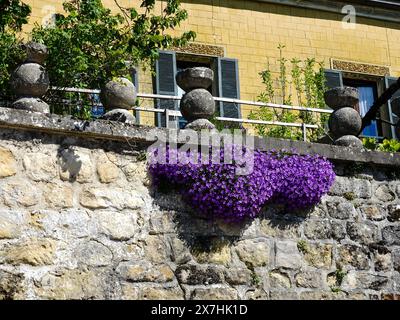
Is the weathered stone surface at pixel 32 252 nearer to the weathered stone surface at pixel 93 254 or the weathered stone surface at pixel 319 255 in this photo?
the weathered stone surface at pixel 93 254

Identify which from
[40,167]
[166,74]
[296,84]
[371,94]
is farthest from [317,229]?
[371,94]

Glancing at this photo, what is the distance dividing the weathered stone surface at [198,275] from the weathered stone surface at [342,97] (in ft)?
7.18

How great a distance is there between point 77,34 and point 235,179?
186 centimetres

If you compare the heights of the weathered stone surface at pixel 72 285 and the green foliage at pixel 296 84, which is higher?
the green foliage at pixel 296 84

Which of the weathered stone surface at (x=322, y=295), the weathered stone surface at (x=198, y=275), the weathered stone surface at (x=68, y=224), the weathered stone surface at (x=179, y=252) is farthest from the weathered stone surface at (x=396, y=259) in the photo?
the weathered stone surface at (x=68, y=224)

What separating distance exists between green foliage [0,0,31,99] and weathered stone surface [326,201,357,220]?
119 inches

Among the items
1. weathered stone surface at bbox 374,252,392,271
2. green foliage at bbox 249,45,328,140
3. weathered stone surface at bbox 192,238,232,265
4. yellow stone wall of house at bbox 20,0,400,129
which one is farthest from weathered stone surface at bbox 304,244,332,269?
yellow stone wall of house at bbox 20,0,400,129

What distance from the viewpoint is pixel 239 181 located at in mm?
6309

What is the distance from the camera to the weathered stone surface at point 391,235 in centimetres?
704

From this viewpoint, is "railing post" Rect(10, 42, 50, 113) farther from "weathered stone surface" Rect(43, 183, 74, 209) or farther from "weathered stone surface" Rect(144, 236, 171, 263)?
"weathered stone surface" Rect(144, 236, 171, 263)

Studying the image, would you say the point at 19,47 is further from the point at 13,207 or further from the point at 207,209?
the point at 207,209

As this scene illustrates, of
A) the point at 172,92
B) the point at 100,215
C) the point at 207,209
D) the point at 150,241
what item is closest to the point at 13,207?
the point at 100,215

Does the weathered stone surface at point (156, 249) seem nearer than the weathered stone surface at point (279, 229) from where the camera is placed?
Yes

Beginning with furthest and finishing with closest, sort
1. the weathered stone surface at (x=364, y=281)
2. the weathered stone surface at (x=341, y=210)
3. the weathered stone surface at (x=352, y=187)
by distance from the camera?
the weathered stone surface at (x=352, y=187) → the weathered stone surface at (x=341, y=210) → the weathered stone surface at (x=364, y=281)
